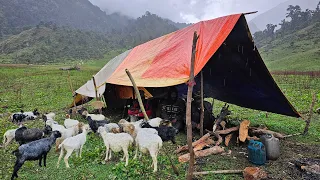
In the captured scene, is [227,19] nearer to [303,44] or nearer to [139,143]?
[139,143]

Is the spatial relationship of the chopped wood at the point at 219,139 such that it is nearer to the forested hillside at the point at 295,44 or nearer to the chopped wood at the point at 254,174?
the chopped wood at the point at 254,174

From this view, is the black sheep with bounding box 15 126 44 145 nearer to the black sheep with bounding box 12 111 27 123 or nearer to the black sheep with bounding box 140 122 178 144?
the black sheep with bounding box 140 122 178 144

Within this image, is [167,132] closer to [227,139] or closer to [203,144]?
[203,144]

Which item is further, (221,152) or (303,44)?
(303,44)

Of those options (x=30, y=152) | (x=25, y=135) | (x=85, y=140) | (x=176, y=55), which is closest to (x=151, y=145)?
(x=85, y=140)

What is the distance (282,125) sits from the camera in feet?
31.0

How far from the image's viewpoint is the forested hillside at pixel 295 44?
44312 millimetres

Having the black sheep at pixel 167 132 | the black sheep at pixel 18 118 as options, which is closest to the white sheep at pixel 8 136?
the black sheep at pixel 18 118

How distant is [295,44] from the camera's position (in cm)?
5928

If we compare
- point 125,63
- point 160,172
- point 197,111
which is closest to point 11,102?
point 125,63

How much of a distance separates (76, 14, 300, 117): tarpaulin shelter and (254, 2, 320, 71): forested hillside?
110 feet

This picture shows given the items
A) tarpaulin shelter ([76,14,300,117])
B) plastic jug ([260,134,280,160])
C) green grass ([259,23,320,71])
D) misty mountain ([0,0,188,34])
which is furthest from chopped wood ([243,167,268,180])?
misty mountain ([0,0,188,34])

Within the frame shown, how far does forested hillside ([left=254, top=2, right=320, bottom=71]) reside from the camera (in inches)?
1745

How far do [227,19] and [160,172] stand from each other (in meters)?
4.45
